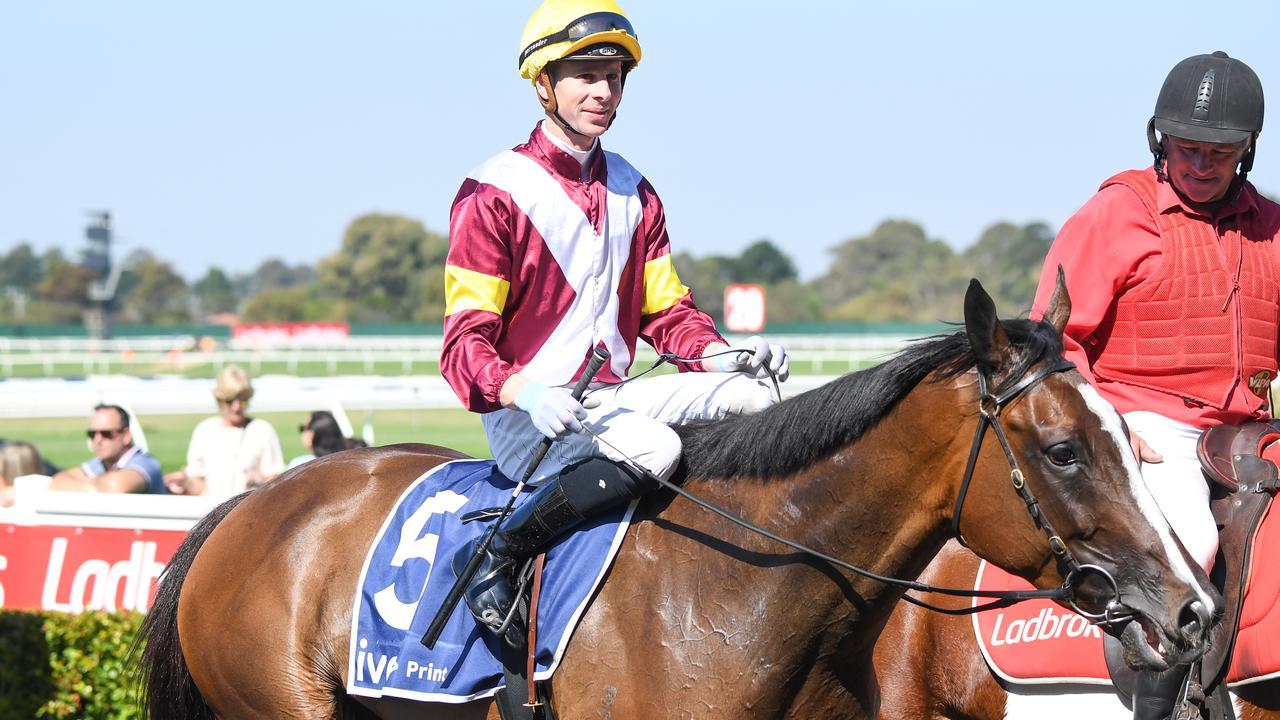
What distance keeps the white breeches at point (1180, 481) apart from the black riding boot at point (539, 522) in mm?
1383

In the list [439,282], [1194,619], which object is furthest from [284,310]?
[1194,619]

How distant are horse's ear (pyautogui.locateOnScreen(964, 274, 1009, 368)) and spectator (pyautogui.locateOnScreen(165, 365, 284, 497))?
21.1 feet

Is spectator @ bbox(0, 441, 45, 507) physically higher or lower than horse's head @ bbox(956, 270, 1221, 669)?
lower

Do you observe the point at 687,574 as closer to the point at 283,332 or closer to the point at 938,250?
the point at 283,332

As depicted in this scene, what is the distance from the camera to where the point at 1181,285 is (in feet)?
11.3

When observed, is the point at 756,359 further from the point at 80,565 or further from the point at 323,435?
the point at 323,435

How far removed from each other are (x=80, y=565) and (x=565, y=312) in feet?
13.9

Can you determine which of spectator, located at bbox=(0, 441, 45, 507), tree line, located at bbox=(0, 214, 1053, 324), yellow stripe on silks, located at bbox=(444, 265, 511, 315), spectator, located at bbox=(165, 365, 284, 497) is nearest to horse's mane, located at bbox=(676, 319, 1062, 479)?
yellow stripe on silks, located at bbox=(444, 265, 511, 315)

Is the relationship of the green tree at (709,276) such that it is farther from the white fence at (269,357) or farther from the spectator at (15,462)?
the spectator at (15,462)

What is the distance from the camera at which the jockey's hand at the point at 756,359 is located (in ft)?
10.6

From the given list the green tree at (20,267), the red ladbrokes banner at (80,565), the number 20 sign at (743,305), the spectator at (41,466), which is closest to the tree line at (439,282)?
the green tree at (20,267)

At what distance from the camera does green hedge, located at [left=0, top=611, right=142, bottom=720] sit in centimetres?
582

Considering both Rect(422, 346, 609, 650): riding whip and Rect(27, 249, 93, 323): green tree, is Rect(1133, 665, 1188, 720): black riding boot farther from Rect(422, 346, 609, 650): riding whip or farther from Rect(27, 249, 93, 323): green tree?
Rect(27, 249, 93, 323): green tree

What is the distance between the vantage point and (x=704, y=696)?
285 cm
